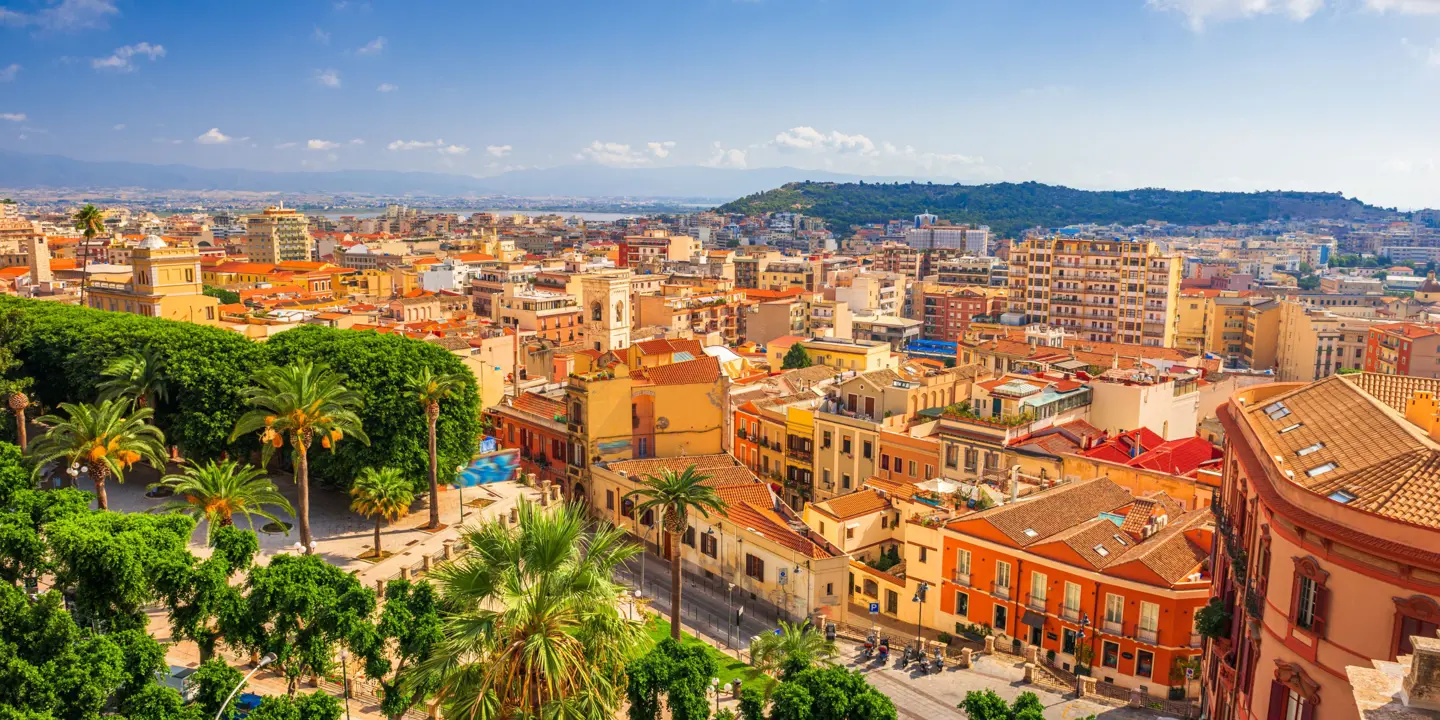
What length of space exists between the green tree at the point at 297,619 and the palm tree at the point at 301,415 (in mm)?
10835

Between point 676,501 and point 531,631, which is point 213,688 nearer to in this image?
point 531,631

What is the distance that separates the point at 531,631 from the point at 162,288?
66.6 m

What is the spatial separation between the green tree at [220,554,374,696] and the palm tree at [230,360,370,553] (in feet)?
35.5

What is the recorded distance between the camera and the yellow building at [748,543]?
45.4 metres

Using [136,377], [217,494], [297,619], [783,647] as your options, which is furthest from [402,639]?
[136,377]

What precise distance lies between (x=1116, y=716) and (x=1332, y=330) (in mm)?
100498

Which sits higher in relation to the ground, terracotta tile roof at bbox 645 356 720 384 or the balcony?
terracotta tile roof at bbox 645 356 720 384

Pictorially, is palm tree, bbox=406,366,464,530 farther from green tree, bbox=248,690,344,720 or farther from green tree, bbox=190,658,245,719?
green tree, bbox=248,690,344,720

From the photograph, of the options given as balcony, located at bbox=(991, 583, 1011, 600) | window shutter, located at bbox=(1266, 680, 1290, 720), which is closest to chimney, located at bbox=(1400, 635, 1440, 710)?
window shutter, located at bbox=(1266, 680, 1290, 720)

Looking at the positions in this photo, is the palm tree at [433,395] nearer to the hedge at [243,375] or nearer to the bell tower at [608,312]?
the hedge at [243,375]

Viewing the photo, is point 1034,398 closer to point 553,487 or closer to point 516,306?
point 553,487

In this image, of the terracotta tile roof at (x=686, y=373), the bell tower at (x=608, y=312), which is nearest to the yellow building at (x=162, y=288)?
the bell tower at (x=608, y=312)

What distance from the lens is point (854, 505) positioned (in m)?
49.7

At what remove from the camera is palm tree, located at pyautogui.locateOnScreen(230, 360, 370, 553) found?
41.3m
